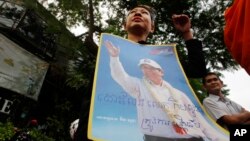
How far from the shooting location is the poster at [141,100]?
4.58 feet

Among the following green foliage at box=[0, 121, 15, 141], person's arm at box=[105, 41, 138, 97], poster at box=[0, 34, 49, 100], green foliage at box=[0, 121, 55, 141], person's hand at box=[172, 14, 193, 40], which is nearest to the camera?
person's arm at box=[105, 41, 138, 97]

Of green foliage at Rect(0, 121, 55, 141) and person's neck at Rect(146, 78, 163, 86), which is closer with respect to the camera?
person's neck at Rect(146, 78, 163, 86)


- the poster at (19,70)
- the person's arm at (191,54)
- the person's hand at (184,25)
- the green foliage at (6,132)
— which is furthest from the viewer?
the poster at (19,70)

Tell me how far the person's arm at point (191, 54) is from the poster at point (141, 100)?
16 cm

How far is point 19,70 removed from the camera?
900 centimetres

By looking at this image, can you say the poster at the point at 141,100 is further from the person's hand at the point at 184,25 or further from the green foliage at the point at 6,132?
the green foliage at the point at 6,132

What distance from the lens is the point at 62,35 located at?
9.62 metres

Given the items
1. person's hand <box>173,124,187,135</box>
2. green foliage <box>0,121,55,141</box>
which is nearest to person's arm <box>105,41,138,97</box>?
person's hand <box>173,124,187,135</box>

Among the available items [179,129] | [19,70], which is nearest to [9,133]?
→ [19,70]

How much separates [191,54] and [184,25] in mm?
195

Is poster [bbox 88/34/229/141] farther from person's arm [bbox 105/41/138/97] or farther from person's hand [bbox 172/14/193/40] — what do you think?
person's hand [bbox 172/14/193/40]

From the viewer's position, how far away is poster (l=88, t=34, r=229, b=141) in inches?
55.0

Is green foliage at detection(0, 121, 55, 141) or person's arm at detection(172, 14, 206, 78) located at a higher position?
green foliage at detection(0, 121, 55, 141)

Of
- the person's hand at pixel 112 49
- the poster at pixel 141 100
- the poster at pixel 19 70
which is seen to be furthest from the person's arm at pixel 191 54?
the poster at pixel 19 70
